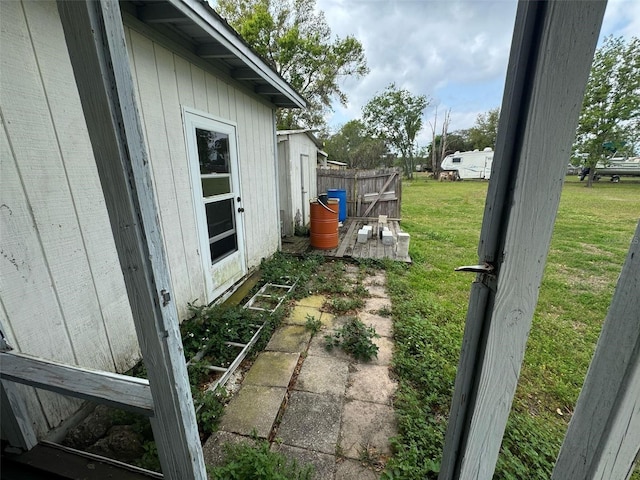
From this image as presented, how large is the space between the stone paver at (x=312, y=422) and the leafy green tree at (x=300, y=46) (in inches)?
541

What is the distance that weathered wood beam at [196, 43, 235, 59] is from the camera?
2.57 metres

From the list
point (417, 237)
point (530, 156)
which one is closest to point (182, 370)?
point (530, 156)

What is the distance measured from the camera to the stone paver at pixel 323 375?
6.55 feet

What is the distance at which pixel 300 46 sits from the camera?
13.9 metres

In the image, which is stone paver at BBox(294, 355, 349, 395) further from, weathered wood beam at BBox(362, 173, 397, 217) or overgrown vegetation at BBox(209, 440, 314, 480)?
weathered wood beam at BBox(362, 173, 397, 217)

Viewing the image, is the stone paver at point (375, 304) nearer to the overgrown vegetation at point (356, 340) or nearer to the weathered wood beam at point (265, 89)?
the overgrown vegetation at point (356, 340)

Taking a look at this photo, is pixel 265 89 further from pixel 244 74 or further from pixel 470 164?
pixel 470 164

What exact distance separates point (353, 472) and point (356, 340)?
1.09 m

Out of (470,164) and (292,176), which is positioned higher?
(470,164)

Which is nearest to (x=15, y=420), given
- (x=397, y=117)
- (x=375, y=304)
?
(x=375, y=304)

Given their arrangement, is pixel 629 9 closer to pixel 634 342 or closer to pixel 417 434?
pixel 634 342

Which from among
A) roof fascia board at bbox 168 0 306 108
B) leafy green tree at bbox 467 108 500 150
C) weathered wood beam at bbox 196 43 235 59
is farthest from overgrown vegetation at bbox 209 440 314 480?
leafy green tree at bbox 467 108 500 150

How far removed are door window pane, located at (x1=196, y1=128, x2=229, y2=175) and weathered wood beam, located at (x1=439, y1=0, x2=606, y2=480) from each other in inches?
110

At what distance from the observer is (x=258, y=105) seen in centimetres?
394
